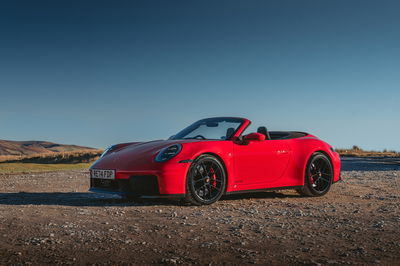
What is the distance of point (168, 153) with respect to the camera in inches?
275

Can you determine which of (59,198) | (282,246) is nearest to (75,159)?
(59,198)

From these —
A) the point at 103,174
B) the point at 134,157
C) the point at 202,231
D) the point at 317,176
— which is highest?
the point at 134,157

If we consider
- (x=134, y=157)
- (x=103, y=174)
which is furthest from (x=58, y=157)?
(x=134, y=157)

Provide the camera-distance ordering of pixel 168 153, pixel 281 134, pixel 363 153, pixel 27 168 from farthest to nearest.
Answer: pixel 363 153
pixel 27 168
pixel 281 134
pixel 168 153

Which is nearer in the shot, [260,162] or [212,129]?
[260,162]

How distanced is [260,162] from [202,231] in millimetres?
2936

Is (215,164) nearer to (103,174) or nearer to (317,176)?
(103,174)

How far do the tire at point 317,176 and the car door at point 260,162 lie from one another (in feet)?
2.09

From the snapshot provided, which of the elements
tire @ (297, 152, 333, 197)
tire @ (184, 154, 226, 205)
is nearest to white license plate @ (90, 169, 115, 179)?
tire @ (184, 154, 226, 205)

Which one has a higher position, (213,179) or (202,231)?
(213,179)

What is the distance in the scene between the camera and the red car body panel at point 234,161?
684 cm

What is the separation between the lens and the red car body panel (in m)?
6.84

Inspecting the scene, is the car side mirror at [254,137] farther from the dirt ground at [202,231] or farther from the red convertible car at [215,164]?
the dirt ground at [202,231]

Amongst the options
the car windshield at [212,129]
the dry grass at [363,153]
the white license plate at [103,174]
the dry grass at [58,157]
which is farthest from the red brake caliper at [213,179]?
the dry grass at [363,153]
